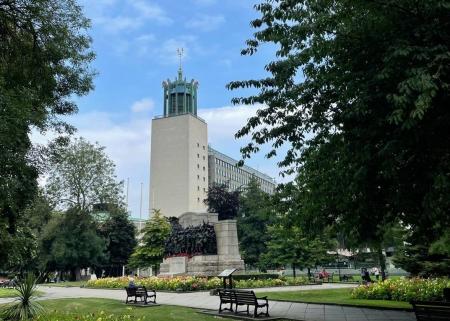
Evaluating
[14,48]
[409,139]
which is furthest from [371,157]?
[14,48]

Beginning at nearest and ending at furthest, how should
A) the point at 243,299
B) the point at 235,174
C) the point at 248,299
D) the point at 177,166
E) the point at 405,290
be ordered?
the point at 248,299, the point at 243,299, the point at 405,290, the point at 177,166, the point at 235,174

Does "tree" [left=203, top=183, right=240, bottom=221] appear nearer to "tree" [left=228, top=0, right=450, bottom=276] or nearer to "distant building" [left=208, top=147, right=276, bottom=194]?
"distant building" [left=208, top=147, right=276, bottom=194]

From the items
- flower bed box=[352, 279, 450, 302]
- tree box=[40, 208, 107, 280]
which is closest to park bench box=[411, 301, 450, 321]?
flower bed box=[352, 279, 450, 302]

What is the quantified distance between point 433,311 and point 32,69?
10.5 metres

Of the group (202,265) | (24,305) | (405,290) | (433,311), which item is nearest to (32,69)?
(24,305)

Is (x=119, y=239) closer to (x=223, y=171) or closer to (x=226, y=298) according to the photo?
(x=226, y=298)

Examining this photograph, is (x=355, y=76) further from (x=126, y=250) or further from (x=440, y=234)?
(x=126, y=250)

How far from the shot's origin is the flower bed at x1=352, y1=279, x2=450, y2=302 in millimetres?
16391

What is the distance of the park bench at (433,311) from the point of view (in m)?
8.23

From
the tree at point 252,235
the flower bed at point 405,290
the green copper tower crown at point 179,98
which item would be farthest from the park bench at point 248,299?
the green copper tower crown at point 179,98

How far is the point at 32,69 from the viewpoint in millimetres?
11438

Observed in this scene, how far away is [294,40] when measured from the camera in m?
10.1

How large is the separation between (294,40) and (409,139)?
362 cm

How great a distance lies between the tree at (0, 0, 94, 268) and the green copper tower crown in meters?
101
